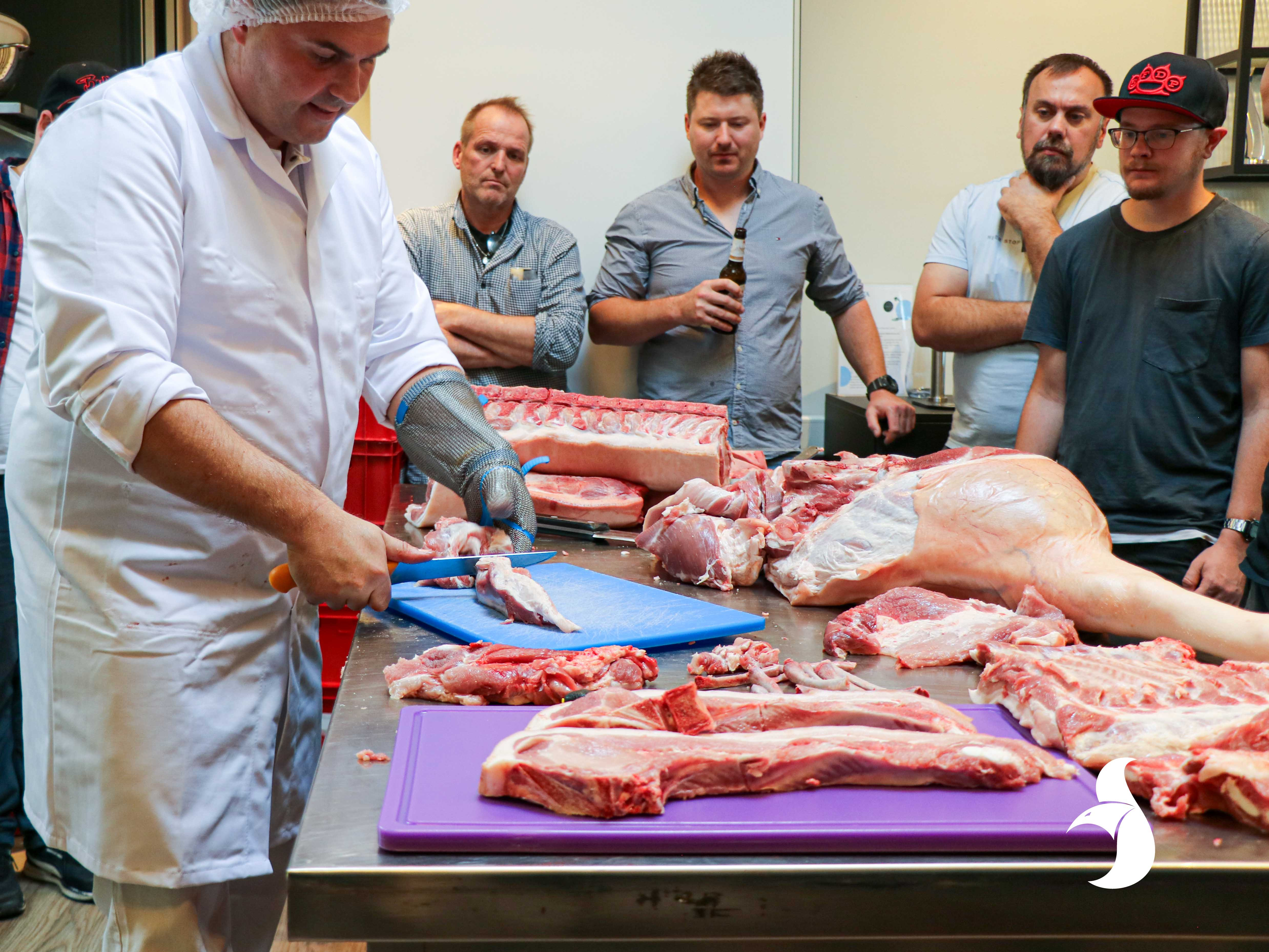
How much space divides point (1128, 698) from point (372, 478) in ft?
8.97

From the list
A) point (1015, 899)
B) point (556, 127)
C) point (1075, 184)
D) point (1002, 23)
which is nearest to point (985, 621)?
point (1015, 899)

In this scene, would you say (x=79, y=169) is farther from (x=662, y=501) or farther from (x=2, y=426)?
(x=2, y=426)

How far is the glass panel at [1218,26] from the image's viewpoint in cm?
538

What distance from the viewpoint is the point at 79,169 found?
5.06ft

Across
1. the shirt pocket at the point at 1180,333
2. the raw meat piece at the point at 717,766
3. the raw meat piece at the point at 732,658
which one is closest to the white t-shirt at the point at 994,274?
the shirt pocket at the point at 1180,333

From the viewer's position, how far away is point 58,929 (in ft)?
9.73

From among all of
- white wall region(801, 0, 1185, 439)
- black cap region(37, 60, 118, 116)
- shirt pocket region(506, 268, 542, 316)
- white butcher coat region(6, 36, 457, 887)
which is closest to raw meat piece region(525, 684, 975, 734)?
white butcher coat region(6, 36, 457, 887)

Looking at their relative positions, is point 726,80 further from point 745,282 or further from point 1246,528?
point 1246,528

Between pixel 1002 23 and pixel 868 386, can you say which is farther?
pixel 1002 23

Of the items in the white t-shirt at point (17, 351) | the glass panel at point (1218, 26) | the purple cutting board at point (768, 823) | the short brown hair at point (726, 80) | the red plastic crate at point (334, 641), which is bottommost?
the red plastic crate at point (334, 641)

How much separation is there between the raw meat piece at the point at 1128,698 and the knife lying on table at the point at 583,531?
3.82 ft

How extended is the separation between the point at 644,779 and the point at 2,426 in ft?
8.62

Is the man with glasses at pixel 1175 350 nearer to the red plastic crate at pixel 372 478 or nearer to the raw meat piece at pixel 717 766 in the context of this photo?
the raw meat piece at pixel 717 766

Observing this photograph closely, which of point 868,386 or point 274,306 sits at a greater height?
point 274,306
